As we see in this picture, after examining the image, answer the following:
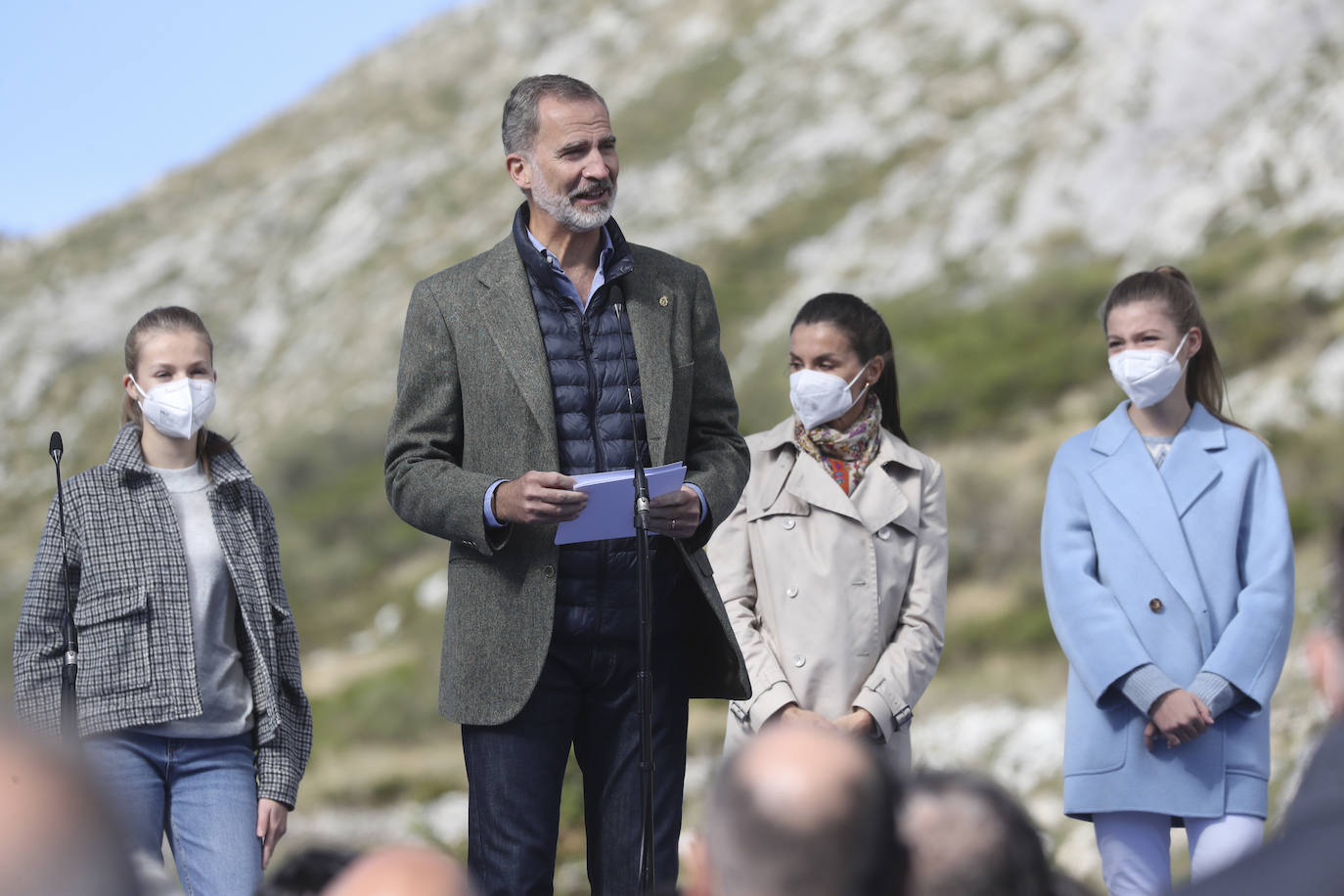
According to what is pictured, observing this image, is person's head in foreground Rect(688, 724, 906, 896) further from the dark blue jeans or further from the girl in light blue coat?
the girl in light blue coat

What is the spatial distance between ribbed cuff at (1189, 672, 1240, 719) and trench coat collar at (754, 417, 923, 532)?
3.14ft

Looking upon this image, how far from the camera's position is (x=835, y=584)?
14.7 ft

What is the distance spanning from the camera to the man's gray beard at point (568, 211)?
389 cm

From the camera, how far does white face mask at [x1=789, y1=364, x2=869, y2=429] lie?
15.5 ft

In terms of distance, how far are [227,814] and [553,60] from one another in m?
65.1

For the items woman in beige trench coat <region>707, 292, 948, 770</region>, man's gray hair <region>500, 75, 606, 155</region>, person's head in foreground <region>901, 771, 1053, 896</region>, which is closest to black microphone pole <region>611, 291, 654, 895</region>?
woman in beige trench coat <region>707, 292, 948, 770</region>

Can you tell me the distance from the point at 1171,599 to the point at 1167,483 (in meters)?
0.36

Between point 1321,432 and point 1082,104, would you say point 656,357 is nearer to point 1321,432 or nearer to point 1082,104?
point 1321,432

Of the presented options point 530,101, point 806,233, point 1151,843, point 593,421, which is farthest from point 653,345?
point 806,233

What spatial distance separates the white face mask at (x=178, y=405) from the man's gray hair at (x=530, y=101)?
1140 mm

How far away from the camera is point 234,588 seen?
13.7 ft

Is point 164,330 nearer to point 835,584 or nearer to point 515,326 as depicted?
point 515,326

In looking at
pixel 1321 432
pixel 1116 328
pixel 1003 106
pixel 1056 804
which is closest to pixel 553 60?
pixel 1003 106

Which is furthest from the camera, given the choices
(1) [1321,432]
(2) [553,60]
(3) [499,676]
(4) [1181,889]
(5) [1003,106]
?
(2) [553,60]
